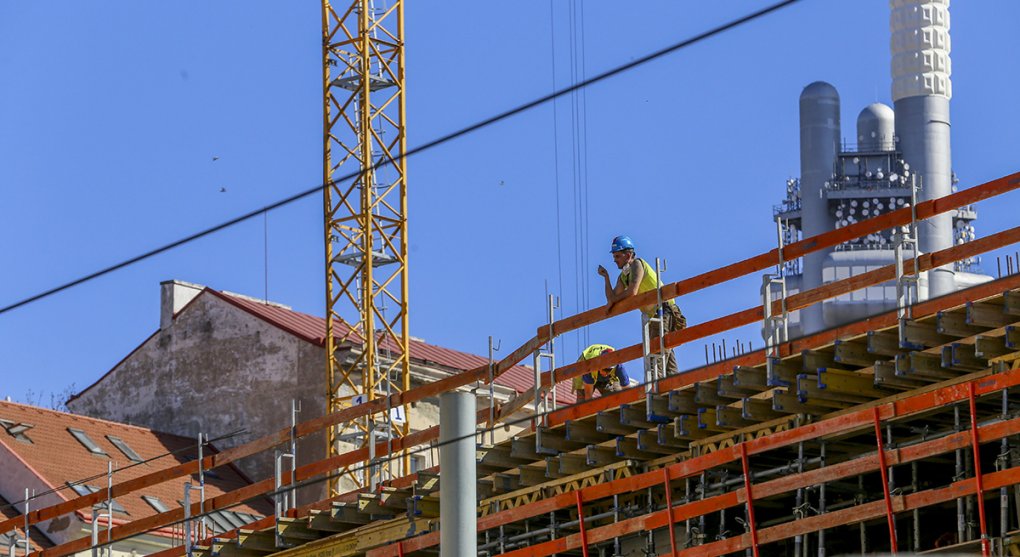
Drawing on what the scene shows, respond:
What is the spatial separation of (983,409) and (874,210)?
274ft

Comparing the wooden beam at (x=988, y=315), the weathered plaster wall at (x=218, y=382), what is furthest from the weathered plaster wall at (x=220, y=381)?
the wooden beam at (x=988, y=315)

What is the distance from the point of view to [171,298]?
4775 cm

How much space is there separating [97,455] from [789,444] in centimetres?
2318

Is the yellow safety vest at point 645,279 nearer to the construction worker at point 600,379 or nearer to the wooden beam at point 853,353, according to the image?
the construction worker at point 600,379

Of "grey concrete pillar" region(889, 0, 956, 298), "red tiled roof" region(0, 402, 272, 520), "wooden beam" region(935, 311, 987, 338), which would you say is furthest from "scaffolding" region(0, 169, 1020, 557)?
"grey concrete pillar" region(889, 0, 956, 298)

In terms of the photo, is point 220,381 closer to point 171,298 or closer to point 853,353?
Answer: point 171,298

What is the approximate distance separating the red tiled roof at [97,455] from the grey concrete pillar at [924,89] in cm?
6009

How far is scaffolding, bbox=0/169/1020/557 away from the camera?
2012 centimetres

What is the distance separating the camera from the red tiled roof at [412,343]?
45.7 meters

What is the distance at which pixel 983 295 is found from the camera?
68.7 ft

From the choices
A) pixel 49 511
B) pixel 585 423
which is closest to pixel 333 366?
pixel 49 511

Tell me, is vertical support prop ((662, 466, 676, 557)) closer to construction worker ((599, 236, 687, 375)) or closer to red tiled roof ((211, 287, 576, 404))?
construction worker ((599, 236, 687, 375))

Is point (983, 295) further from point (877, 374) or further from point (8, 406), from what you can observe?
point (8, 406)

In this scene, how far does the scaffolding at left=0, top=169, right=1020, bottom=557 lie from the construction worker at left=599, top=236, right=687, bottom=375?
0.27m
